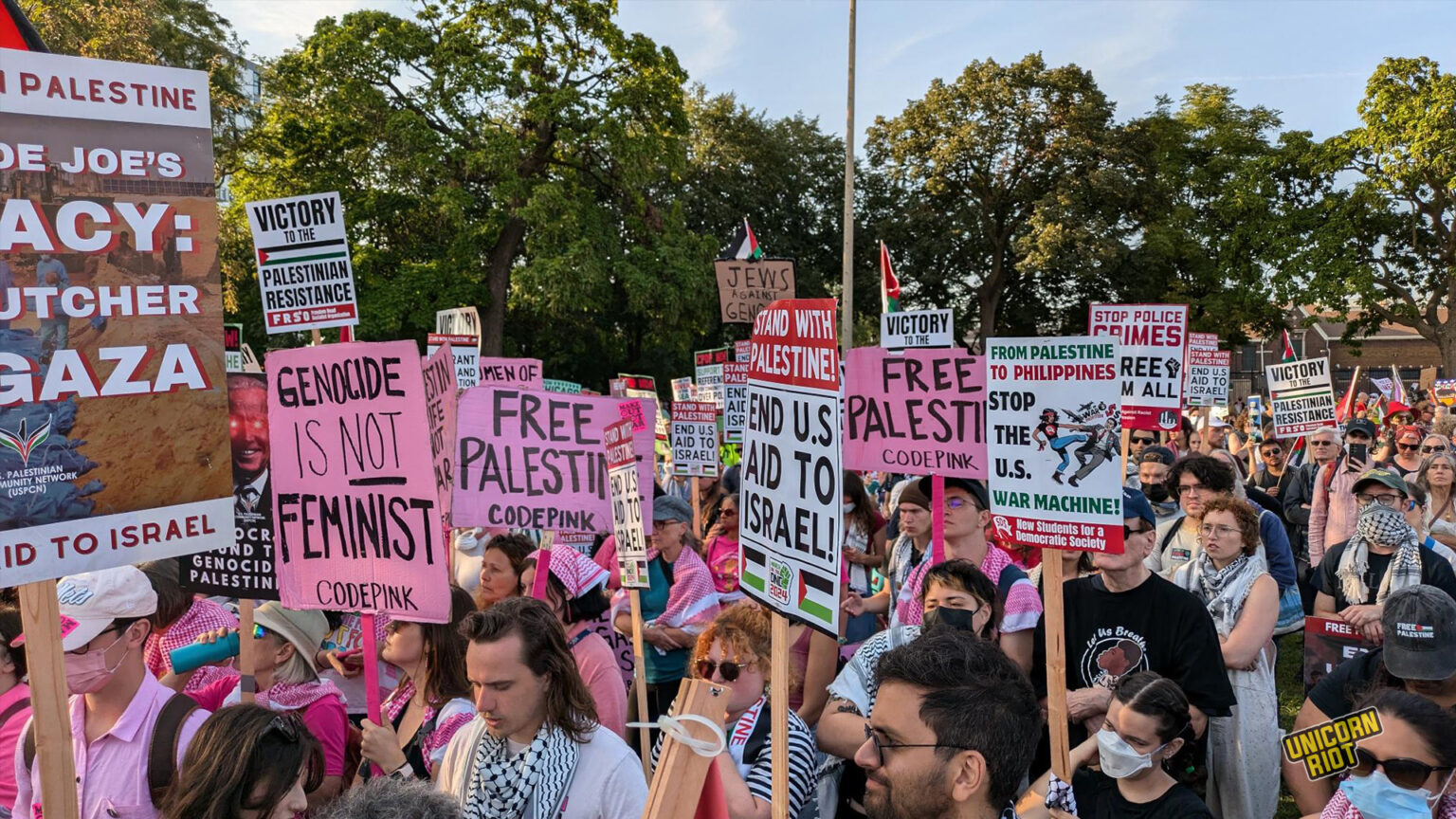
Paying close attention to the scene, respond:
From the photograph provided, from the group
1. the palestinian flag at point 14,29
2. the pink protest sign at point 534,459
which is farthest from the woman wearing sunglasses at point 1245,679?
the palestinian flag at point 14,29

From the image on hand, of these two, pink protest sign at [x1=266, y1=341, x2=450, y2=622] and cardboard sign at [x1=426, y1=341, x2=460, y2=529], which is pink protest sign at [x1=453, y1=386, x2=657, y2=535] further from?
pink protest sign at [x1=266, y1=341, x2=450, y2=622]

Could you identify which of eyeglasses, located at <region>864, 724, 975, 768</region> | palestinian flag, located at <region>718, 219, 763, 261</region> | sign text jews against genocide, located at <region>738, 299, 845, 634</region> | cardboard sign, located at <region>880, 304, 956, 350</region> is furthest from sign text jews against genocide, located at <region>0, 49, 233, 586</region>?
palestinian flag, located at <region>718, 219, 763, 261</region>

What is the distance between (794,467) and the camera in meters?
3.39

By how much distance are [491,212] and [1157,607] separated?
25871mm

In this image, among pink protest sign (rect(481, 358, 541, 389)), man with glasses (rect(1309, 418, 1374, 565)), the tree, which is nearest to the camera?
man with glasses (rect(1309, 418, 1374, 565))

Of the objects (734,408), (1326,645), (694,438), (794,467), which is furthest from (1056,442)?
(734,408)

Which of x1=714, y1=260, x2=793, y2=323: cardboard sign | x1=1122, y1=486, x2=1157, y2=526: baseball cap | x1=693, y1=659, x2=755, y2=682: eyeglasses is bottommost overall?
x1=693, y1=659, x2=755, y2=682: eyeglasses

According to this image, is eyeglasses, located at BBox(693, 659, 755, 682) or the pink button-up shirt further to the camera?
eyeglasses, located at BBox(693, 659, 755, 682)

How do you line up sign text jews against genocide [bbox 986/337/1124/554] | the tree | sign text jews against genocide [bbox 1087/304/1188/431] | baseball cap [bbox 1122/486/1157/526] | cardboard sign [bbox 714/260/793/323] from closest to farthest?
1. sign text jews against genocide [bbox 986/337/1124/554]
2. baseball cap [bbox 1122/486/1157/526]
3. sign text jews against genocide [bbox 1087/304/1188/431]
4. cardboard sign [bbox 714/260/793/323]
5. the tree

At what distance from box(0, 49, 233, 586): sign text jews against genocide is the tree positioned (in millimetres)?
40461

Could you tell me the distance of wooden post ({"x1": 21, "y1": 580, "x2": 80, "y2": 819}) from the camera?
2.90m

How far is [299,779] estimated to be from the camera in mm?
2951

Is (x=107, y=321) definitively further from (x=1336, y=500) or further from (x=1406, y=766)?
(x=1336, y=500)

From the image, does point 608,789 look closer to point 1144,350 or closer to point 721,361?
point 1144,350
